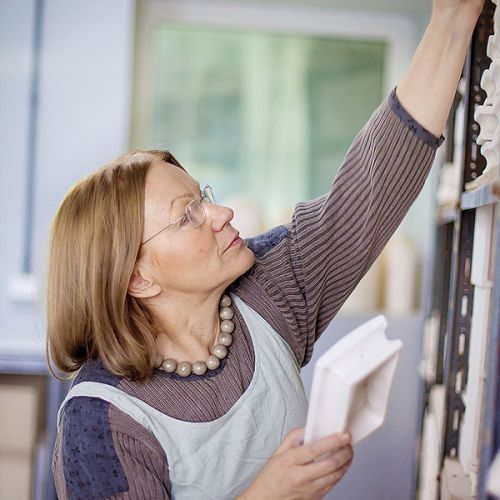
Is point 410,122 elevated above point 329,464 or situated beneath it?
elevated above

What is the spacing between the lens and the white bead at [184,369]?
1.18 meters

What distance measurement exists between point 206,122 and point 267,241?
182 centimetres

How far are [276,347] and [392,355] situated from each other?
398 mm

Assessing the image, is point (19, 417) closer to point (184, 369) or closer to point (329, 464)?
point (184, 369)

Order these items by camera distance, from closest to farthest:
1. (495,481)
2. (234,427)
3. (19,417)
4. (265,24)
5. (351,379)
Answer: (495,481), (351,379), (234,427), (19,417), (265,24)

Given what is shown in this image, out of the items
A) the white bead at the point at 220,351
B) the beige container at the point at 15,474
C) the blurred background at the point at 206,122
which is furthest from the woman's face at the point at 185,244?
the beige container at the point at 15,474

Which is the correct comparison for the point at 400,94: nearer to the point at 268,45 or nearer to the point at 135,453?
the point at 135,453

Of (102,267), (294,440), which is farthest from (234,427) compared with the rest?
(102,267)

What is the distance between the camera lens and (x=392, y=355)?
860 millimetres

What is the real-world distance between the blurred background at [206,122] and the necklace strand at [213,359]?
1329 millimetres

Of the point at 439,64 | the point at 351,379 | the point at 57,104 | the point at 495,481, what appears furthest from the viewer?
the point at 57,104

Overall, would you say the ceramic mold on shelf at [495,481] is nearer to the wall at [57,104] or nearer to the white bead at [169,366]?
the white bead at [169,366]

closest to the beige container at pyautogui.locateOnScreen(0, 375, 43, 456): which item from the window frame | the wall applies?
the wall

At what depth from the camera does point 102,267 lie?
1170 mm
